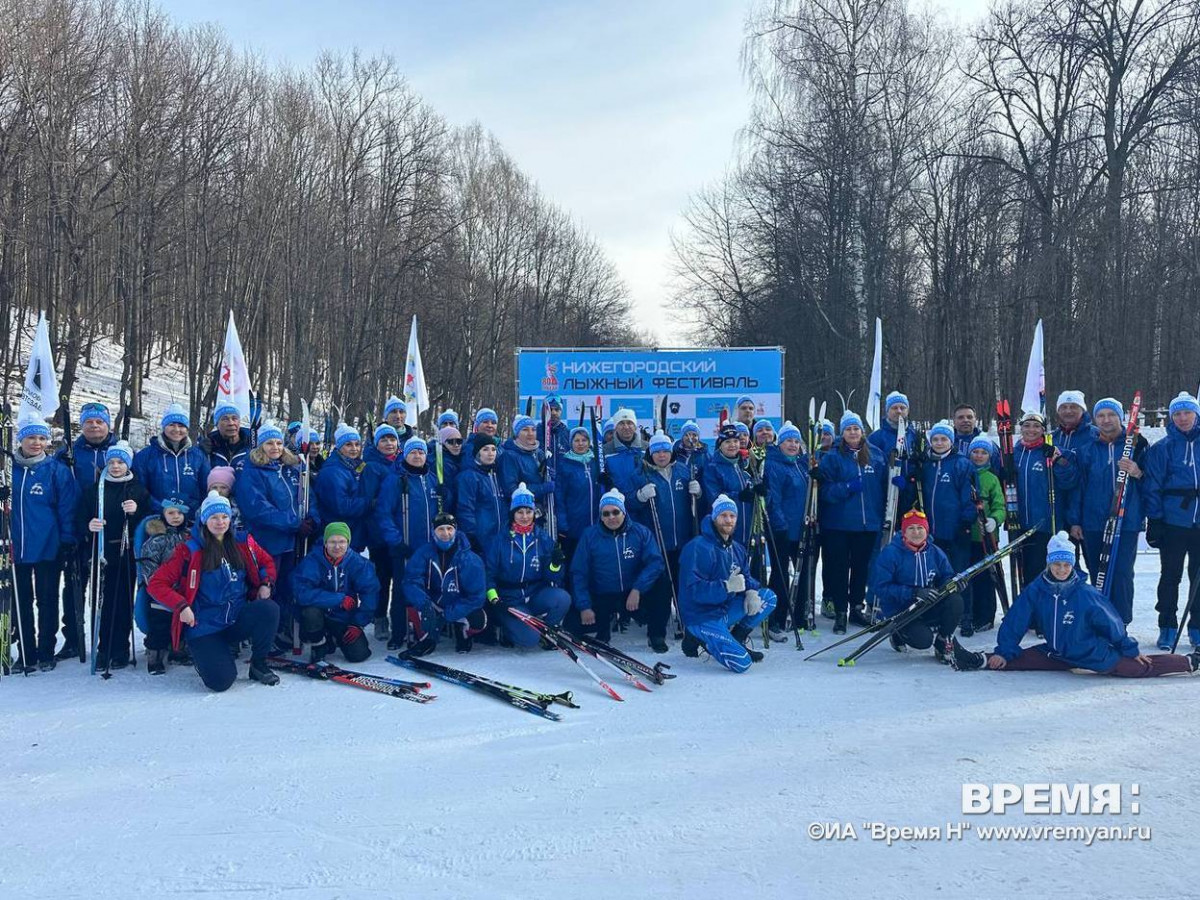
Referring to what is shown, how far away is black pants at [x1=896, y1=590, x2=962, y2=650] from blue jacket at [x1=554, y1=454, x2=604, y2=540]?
8.63 feet

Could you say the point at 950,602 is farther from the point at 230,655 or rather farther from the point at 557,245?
the point at 557,245

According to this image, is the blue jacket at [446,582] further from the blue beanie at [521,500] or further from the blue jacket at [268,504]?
the blue jacket at [268,504]

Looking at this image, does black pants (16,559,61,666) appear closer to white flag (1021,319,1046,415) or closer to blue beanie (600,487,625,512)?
blue beanie (600,487,625,512)

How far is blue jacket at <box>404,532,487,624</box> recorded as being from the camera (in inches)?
249

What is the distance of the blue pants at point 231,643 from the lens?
217 inches

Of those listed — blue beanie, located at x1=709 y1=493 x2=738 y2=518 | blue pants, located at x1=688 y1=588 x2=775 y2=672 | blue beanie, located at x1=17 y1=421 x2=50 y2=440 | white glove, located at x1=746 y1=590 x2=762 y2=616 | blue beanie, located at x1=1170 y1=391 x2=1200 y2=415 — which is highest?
blue beanie, located at x1=1170 y1=391 x2=1200 y2=415

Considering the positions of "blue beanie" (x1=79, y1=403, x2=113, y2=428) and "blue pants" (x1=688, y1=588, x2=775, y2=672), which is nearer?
"blue pants" (x1=688, y1=588, x2=775, y2=672)

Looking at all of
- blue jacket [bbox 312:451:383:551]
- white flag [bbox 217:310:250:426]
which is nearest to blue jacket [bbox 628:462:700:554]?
blue jacket [bbox 312:451:383:551]

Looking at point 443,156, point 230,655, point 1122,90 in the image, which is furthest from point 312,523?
point 443,156

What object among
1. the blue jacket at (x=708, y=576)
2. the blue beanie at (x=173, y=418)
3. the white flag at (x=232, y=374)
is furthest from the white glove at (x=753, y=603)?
the white flag at (x=232, y=374)

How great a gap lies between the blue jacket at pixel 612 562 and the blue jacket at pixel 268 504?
215 centimetres

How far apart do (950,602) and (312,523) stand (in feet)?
15.8

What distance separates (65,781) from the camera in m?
4.10

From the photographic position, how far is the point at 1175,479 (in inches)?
253
